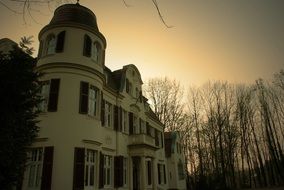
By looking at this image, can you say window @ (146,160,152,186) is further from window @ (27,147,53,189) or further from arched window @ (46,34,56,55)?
arched window @ (46,34,56,55)

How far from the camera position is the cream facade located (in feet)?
47.9

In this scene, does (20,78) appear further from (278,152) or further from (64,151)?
(278,152)

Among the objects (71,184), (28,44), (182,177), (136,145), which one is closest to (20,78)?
(28,44)

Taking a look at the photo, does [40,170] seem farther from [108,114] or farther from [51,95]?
[108,114]

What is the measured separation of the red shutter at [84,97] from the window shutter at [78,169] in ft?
8.37

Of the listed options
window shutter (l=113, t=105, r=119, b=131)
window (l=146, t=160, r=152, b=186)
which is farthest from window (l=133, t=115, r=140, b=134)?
window shutter (l=113, t=105, r=119, b=131)

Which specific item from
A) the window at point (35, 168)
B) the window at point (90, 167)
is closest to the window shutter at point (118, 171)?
the window at point (90, 167)

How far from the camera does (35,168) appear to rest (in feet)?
48.0

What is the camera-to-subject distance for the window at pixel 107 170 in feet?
60.6

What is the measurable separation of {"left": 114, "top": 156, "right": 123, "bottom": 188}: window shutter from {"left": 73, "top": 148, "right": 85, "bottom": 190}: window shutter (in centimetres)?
513

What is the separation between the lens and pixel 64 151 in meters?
14.7

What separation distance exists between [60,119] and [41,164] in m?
2.80

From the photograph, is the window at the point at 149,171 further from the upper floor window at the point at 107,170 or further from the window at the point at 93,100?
the window at the point at 93,100

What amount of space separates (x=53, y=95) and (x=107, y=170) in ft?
23.5
